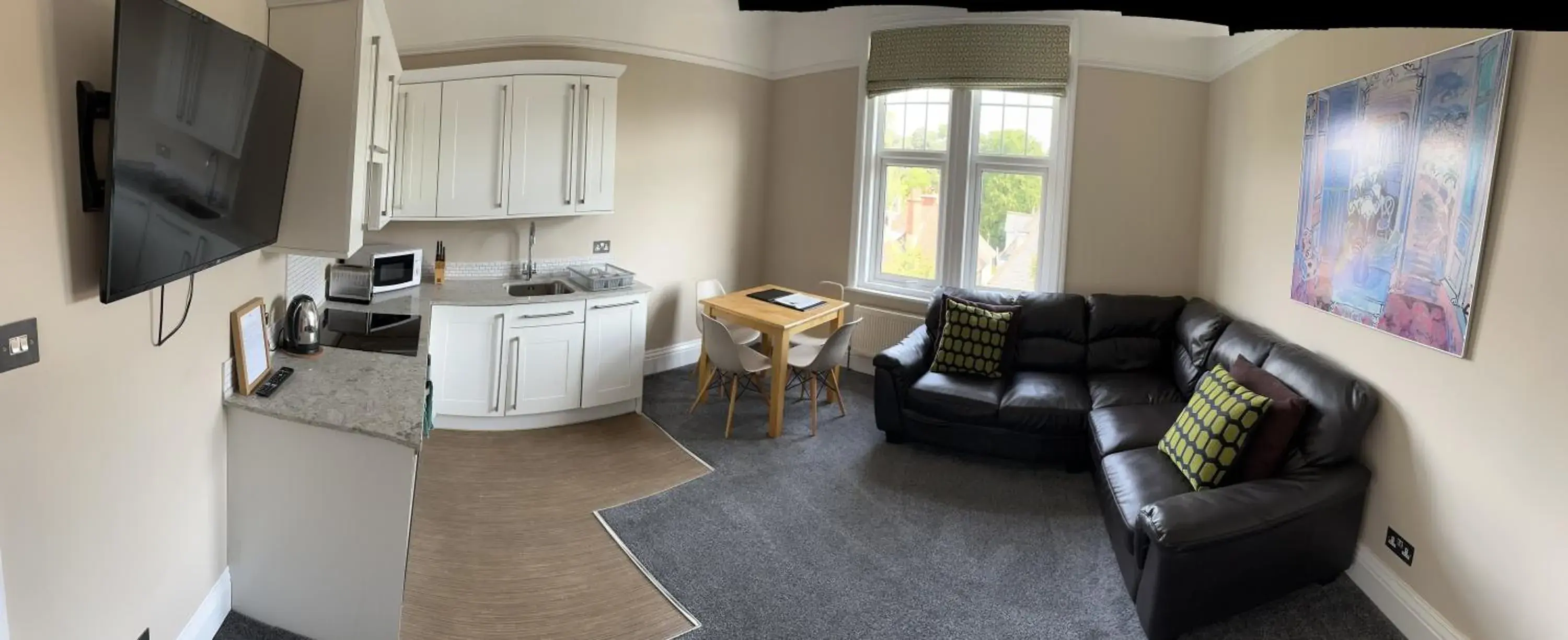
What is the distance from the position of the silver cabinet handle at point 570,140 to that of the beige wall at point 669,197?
1.20 ft

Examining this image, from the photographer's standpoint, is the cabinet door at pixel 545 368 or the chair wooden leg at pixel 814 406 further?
the chair wooden leg at pixel 814 406

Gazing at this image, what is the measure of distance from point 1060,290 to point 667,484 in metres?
2.90

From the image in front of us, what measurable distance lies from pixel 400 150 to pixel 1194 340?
4.33m

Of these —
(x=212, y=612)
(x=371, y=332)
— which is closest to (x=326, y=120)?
(x=371, y=332)

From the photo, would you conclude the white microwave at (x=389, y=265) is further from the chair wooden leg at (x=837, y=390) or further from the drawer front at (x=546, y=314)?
the chair wooden leg at (x=837, y=390)

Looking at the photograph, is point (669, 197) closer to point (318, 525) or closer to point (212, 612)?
point (318, 525)

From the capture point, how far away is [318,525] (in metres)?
2.47

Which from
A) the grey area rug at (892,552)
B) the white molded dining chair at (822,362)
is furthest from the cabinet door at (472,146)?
the white molded dining chair at (822,362)

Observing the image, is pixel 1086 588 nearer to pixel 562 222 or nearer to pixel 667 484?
pixel 667 484

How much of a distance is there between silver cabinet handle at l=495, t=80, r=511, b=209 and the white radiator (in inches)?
99.5

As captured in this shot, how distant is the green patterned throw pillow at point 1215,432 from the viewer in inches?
121

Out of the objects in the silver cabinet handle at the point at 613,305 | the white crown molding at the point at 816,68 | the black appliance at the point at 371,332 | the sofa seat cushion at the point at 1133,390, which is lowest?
the sofa seat cushion at the point at 1133,390

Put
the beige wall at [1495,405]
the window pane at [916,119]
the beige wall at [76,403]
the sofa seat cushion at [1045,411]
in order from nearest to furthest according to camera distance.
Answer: the beige wall at [76,403]
the beige wall at [1495,405]
the sofa seat cushion at [1045,411]
the window pane at [916,119]

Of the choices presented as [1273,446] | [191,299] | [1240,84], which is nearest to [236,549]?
[191,299]
